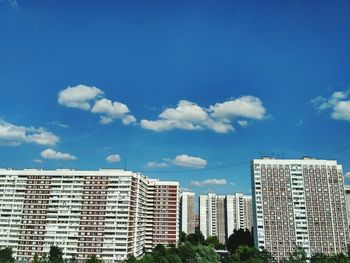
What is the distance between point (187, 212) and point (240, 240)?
156 ft

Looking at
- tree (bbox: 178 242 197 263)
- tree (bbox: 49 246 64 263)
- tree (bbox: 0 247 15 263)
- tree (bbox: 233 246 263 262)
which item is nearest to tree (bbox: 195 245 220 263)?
tree (bbox: 178 242 197 263)

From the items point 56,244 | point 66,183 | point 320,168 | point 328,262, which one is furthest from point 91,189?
point 320,168

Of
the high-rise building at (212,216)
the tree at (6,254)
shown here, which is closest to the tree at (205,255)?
the tree at (6,254)

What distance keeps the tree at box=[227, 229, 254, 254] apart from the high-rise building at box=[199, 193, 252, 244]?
38.5 metres

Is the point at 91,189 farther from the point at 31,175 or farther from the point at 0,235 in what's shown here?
the point at 0,235

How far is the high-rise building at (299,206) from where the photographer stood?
88.3 metres

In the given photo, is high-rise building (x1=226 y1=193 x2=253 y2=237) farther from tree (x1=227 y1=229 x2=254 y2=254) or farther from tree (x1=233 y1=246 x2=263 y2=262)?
tree (x1=233 y1=246 x2=263 y2=262)

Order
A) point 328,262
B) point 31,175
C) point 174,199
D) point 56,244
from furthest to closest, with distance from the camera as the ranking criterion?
point 174,199 < point 31,175 < point 56,244 < point 328,262

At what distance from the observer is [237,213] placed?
154125mm

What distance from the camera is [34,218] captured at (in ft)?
285

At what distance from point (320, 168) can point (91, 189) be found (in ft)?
216

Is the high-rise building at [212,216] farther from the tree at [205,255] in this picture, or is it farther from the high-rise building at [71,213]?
the tree at [205,255]

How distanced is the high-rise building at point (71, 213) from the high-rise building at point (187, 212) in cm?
6434

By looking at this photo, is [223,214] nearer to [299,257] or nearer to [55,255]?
[299,257]
